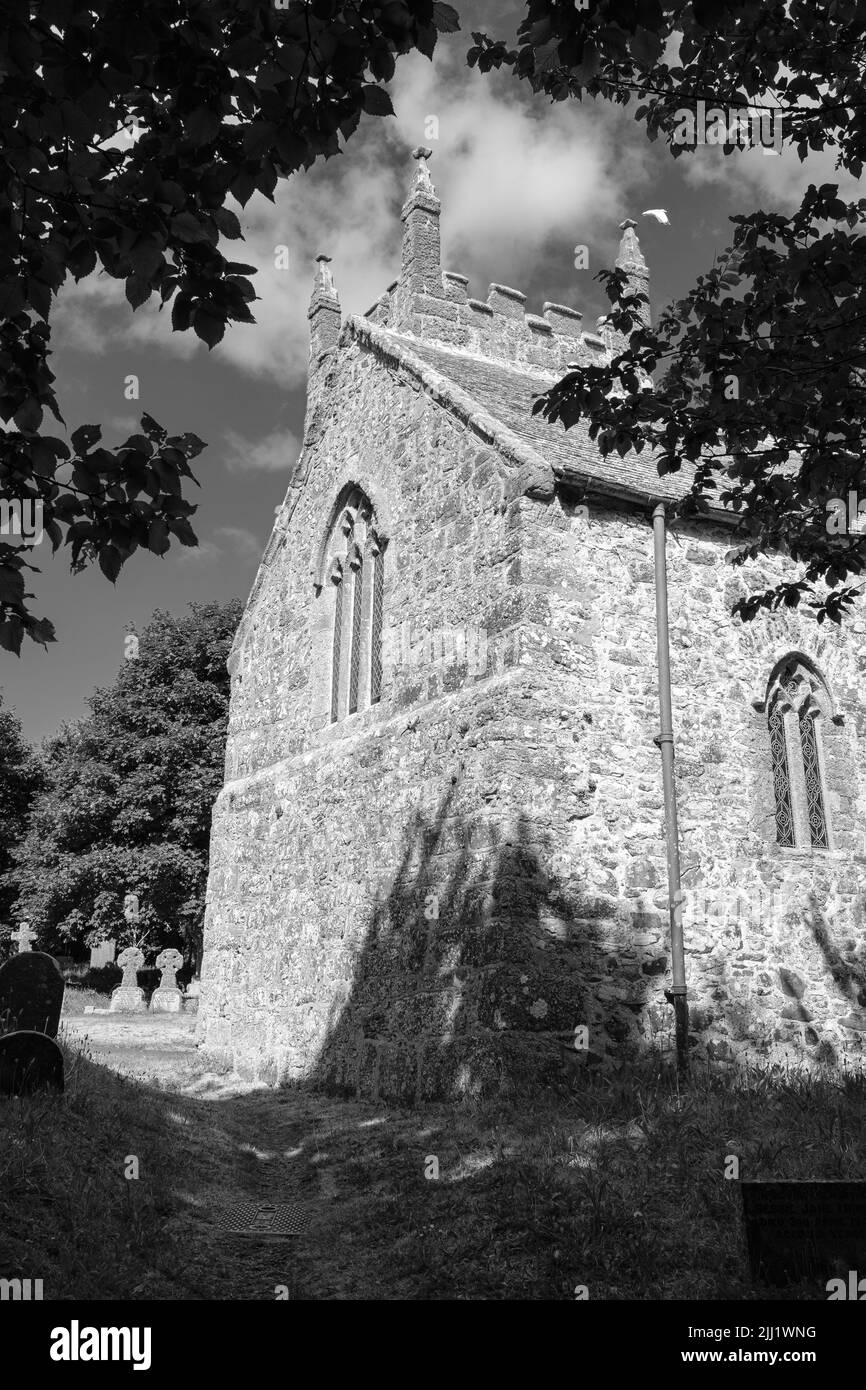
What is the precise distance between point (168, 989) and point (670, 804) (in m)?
22.9

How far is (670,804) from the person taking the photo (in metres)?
10.7

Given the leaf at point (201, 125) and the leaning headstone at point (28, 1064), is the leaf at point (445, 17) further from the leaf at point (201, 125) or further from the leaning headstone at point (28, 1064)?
the leaning headstone at point (28, 1064)

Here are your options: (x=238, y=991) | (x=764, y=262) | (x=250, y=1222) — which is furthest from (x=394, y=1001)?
(x=764, y=262)

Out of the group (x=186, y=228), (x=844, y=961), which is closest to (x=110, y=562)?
(x=186, y=228)

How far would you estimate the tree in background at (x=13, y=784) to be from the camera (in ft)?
128

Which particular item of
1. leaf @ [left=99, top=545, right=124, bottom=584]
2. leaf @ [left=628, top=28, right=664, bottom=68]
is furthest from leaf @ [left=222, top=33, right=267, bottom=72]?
leaf @ [left=99, top=545, right=124, bottom=584]

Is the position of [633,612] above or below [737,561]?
above

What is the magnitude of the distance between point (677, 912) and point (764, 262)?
5979mm

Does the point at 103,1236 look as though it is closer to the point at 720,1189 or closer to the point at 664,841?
the point at 720,1189

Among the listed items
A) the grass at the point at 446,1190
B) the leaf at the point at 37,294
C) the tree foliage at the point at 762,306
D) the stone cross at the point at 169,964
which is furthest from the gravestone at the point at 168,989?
the leaf at the point at 37,294

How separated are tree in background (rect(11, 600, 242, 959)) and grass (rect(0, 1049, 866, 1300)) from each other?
22.6 metres

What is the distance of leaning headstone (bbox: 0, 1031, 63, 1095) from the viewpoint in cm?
837

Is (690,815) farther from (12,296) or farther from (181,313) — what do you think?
(12,296)

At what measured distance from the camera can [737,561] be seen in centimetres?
868
